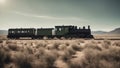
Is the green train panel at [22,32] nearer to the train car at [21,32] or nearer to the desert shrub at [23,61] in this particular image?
the train car at [21,32]

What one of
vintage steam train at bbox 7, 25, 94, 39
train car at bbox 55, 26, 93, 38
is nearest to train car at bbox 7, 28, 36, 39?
vintage steam train at bbox 7, 25, 94, 39

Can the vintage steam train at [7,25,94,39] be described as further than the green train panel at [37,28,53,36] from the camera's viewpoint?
No

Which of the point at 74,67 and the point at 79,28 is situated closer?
the point at 74,67

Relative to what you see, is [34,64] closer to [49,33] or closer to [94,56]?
[94,56]

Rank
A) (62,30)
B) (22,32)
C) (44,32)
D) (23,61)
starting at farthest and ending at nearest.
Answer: (22,32), (44,32), (62,30), (23,61)

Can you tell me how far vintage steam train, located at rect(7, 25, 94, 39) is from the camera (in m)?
38.5

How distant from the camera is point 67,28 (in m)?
38.1

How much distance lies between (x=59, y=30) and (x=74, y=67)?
97.6 ft

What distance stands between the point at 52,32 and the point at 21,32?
25.7 feet

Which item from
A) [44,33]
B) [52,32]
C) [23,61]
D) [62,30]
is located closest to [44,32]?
[44,33]

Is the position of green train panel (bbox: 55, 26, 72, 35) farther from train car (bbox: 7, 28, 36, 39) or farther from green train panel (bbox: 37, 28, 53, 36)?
train car (bbox: 7, 28, 36, 39)

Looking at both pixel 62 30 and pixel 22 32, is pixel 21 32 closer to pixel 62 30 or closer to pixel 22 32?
pixel 22 32

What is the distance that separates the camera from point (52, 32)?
135ft

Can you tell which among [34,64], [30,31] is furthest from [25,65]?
[30,31]
